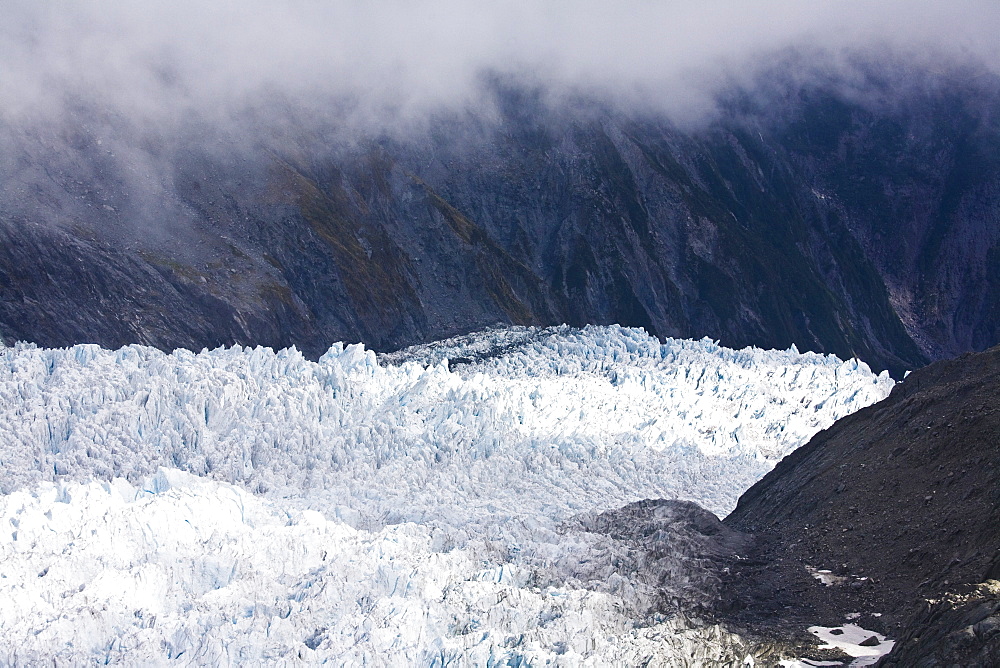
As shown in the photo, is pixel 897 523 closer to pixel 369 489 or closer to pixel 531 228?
pixel 369 489

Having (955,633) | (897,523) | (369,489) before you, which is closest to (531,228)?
(369,489)

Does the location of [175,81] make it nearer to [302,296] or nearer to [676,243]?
[302,296]

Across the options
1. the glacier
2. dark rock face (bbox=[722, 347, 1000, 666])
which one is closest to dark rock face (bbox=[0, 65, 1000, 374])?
the glacier

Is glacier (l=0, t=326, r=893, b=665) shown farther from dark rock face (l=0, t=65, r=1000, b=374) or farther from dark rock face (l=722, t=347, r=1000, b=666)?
dark rock face (l=0, t=65, r=1000, b=374)

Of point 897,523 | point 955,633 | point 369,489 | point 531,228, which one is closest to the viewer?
point 955,633

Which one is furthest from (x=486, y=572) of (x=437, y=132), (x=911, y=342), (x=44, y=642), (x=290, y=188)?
(x=911, y=342)

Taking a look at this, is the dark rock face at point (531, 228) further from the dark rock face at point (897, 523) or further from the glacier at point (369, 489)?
the dark rock face at point (897, 523)
